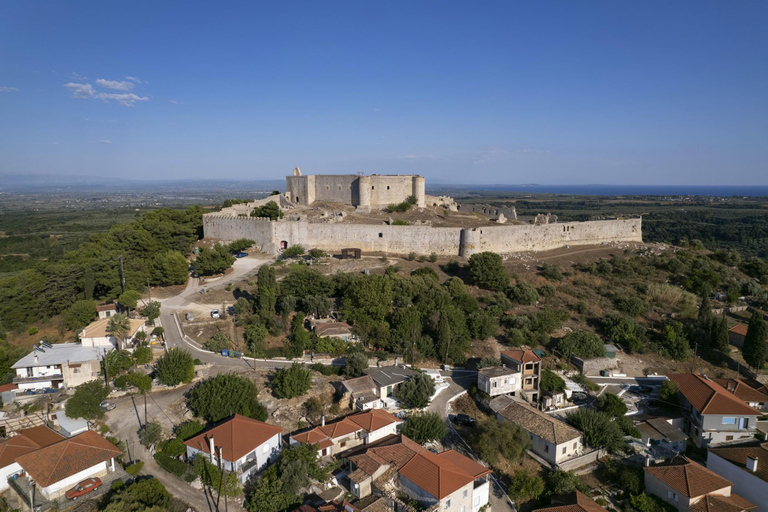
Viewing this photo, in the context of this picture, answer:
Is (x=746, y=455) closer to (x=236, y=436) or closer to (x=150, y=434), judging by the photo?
(x=236, y=436)

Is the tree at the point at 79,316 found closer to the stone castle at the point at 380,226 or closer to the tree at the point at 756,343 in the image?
the stone castle at the point at 380,226

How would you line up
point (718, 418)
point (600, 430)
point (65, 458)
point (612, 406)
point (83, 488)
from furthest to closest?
point (612, 406) → point (718, 418) → point (600, 430) → point (65, 458) → point (83, 488)

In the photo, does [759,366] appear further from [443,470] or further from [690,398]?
[443,470]

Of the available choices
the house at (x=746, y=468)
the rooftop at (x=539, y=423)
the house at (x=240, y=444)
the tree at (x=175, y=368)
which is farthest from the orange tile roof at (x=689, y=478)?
the tree at (x=175, y=368)

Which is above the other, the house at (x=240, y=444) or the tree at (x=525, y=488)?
the house at (x=240, y=444)

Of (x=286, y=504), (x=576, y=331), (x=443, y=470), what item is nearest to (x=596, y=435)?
(x=443, y=470)

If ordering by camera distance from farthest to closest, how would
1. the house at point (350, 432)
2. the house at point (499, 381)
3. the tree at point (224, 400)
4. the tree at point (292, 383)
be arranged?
the house at point (499, 381)
the tree at point (292, 383)
the tree at point (224, 400)
the house at point (350, 432)

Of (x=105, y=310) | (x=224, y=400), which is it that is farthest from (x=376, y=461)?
(x=105, y=310)
